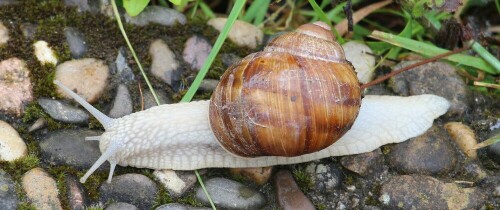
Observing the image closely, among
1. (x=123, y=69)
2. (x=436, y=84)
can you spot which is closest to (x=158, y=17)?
(x=123, y=69)

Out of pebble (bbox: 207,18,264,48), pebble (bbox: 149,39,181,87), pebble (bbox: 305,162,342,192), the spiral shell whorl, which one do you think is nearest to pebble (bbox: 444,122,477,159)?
pebble (bbox: 305,162,342,192)

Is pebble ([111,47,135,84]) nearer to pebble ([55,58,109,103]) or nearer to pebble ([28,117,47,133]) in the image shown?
pebble ([55,58,109,103])

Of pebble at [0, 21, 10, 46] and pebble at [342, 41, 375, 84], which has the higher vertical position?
pebble at [0, 21, 10, 46]

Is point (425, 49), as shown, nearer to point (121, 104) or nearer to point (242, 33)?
point (242, 33)

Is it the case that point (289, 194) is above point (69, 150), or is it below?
below

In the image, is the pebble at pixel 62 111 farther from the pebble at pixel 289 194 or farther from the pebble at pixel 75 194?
the pebble at pixel 289 194
